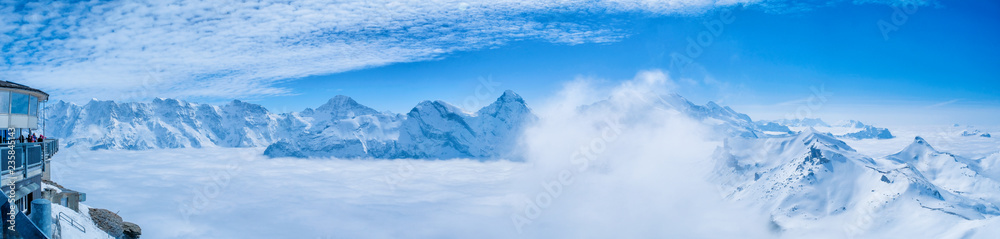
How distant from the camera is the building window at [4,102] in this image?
25938 millimetres

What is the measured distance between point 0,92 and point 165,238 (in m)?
172

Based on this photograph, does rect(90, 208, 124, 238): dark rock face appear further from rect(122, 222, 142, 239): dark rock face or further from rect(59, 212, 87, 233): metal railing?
rect(59, 212, 87, 233): metal railing

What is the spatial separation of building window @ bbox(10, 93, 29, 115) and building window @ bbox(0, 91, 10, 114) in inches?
11.2

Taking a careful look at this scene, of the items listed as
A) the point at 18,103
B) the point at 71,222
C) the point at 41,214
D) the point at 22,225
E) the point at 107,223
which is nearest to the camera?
the point at 22,225

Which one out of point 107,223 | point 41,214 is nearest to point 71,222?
point 41,214

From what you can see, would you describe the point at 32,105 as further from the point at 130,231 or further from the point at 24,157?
the point at 130,231

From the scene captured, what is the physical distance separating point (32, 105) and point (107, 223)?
16421 millimetres

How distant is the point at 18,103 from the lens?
89.4 ft

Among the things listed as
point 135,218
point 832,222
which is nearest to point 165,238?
point 135,218

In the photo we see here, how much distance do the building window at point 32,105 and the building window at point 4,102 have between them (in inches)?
85.2

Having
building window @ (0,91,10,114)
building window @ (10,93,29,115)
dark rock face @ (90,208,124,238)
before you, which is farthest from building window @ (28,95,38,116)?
dark rock face @ (90,208,124,238)

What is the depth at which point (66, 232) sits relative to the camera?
2602cm

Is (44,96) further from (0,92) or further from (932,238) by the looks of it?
(932,238)

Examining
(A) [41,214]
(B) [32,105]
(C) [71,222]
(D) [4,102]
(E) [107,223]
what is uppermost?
(D) [4,102]
